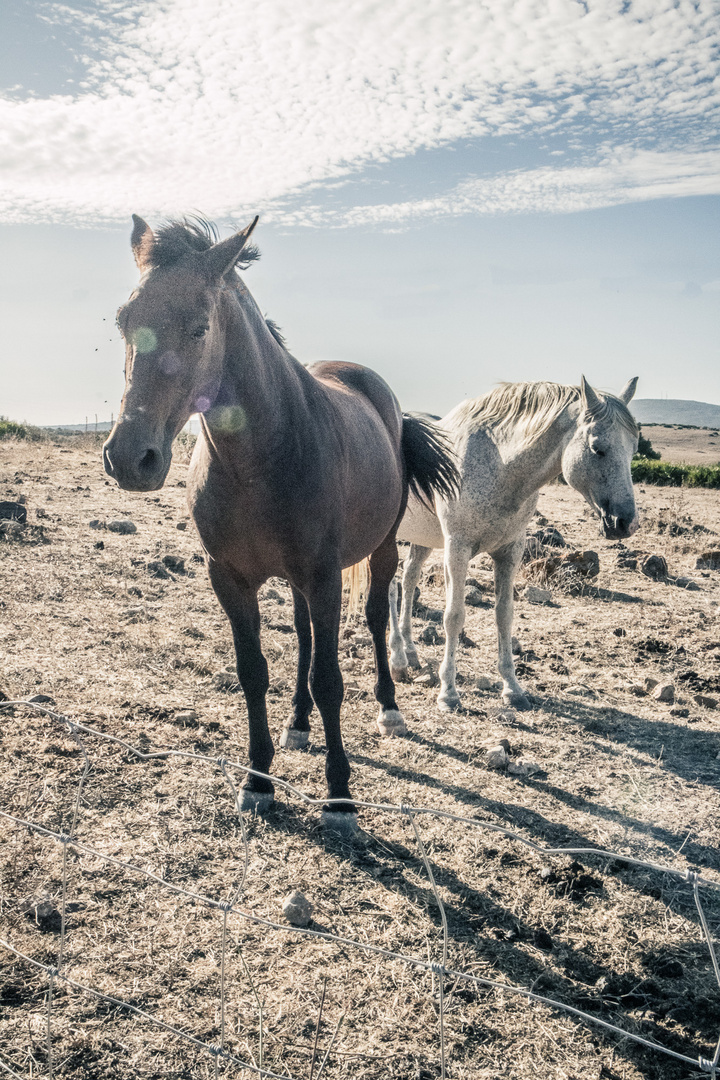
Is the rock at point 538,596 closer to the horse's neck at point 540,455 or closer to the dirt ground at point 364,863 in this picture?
the dirt ground at point 364,863

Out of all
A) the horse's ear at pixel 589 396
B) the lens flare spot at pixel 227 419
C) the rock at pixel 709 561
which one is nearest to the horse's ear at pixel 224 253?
the lens flare spot at pixel 227 419

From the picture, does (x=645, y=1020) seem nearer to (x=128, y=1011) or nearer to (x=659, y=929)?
(x=659, y=929)

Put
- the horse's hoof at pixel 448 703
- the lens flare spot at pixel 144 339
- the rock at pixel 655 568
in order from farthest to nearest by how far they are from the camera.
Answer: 1. the rock at pixel 655 568
2. the horse's hoof at pixel 448 703
3. the lens flare spot at pixel 144 339

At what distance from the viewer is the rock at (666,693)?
5305 mm

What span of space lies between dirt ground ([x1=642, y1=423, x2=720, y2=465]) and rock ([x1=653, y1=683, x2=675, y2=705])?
145 feet

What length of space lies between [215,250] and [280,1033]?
2822mm

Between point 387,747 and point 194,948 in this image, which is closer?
point 194,948

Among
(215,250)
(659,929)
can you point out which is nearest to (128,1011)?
(659,929)

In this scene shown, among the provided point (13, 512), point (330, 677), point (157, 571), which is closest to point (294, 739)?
point (330, 677)

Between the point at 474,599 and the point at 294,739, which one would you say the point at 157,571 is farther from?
the point at 294,739

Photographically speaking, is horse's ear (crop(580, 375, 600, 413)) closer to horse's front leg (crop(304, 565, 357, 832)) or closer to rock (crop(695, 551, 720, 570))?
horse's front leg (crop(304, 565, 357, 832))

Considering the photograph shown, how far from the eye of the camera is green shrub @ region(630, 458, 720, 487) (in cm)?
2259

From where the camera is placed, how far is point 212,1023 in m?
2.33

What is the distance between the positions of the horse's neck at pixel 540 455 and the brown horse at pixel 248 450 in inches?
44.3
